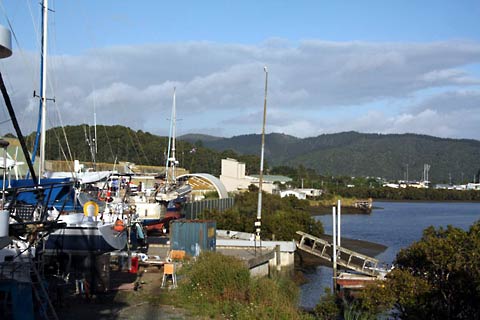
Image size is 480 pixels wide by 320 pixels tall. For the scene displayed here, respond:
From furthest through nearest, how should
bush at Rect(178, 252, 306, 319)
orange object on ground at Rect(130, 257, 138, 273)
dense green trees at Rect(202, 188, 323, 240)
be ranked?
dense green trees at Rect(202, 188, 323, 240), orange object on ground at Rect(130, 257, 138, 273), bush at Rect(178, 252, 306, 319)

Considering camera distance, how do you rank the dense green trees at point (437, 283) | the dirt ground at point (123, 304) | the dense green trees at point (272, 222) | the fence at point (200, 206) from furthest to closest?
1. the fence at point (200, 206)
2. the dense green trees at point (272, 222)
3. the dirt ground at point (123, 304)
4. the dense green trees at point (437, 283)

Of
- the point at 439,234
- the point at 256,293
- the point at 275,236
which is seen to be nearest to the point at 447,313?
the point at 439,234

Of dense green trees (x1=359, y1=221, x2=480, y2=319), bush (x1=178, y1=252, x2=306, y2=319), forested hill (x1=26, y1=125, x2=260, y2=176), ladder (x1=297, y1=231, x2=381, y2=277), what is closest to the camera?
dense green trees (x1=359, y1=221, x2=480, y2=319)

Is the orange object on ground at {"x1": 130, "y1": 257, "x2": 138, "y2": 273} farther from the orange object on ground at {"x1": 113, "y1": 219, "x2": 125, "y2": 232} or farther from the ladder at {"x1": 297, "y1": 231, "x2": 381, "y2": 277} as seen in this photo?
the ladder at {"x1": 297, "y1": 231, "x2": 381, "y2": 277}

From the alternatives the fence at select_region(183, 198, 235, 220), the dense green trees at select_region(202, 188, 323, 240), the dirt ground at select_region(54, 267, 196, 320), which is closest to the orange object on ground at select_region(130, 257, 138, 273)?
the dirt ground at select_region(54, 267, 196, 320)

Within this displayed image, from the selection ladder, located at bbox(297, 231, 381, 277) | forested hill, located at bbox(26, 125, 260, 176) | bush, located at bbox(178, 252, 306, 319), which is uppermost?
forested hill, located at bbox(26, 125, 260, 176)

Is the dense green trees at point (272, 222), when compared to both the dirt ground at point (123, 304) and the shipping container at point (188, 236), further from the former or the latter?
the dirt ground at point (123, 304)

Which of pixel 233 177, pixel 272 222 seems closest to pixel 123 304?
pixel 272 222

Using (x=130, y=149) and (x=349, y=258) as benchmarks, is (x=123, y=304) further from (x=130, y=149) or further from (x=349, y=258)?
(x=130, y=149)

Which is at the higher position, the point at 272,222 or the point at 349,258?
the point at 272,222

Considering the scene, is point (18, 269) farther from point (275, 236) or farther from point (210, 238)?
point (275, 236)

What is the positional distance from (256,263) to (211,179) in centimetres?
2993

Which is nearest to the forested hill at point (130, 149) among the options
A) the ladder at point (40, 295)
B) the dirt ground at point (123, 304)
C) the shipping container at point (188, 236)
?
the shipping container at point (188, 236)

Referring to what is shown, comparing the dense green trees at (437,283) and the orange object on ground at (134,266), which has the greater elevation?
the dense green trees at (437,283)
